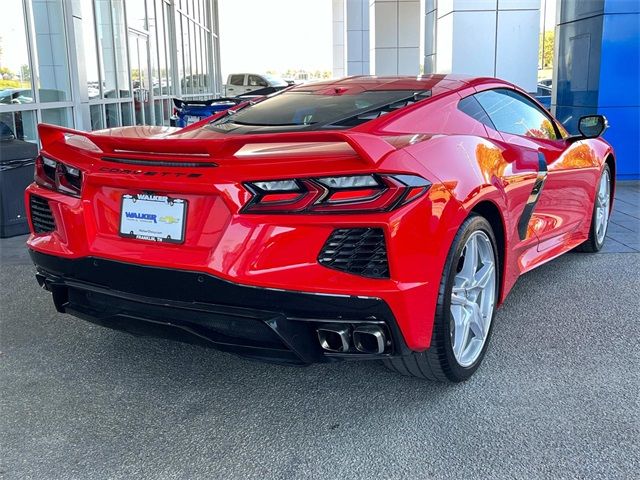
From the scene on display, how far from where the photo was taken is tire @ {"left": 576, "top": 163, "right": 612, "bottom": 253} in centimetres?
500

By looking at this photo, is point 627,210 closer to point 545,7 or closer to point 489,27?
point 489,27

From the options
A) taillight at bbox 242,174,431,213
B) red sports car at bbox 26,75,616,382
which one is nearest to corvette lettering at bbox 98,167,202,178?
red sports car at bbox 26,75,616,382

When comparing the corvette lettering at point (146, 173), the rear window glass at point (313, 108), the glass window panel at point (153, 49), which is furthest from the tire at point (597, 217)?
the glass window panel at point (153, 49)

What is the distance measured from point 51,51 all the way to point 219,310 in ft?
24.8

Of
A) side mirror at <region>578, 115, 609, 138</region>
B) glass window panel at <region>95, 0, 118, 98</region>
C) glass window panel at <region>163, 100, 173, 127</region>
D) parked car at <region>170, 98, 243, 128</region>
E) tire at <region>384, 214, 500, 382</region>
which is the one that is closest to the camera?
tire at <region>384, 214, 500, 382</region>

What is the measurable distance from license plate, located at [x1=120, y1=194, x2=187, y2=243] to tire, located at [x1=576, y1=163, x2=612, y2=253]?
356 centimetres

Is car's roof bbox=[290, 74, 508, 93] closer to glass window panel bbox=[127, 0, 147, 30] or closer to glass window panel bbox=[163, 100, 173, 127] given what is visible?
glass window panel bbox=[127, 0, 147, 30]

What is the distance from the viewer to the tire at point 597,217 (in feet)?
16.4

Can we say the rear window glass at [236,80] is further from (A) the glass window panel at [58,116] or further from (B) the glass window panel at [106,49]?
(A) the glass window panel at [58,116]

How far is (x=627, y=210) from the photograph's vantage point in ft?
23.9

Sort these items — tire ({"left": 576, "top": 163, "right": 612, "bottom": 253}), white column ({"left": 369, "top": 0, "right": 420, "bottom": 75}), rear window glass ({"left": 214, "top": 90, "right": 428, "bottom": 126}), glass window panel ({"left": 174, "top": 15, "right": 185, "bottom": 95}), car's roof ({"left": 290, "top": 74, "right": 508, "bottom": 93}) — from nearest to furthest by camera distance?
rear window glass ({"left": 214, "top": 90, "right": 428, "bottom": 126}) < car's roof ({"left": 290, "top": 74, "right": 508, "bottom": 93}) < tire ({"left": 576, "top": 163, "right": 612, "bottom": 253}) < glass window panel ({"left": 174, "top": 15, "right": 185, "bottom": 95}) < white column ({"left": 369, "top": 0, "right": 420, "bottom": 75})

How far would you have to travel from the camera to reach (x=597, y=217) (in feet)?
16.8

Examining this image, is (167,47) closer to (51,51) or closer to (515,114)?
(51,51)

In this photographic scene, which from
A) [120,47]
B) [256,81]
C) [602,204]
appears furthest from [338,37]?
[602,204]
